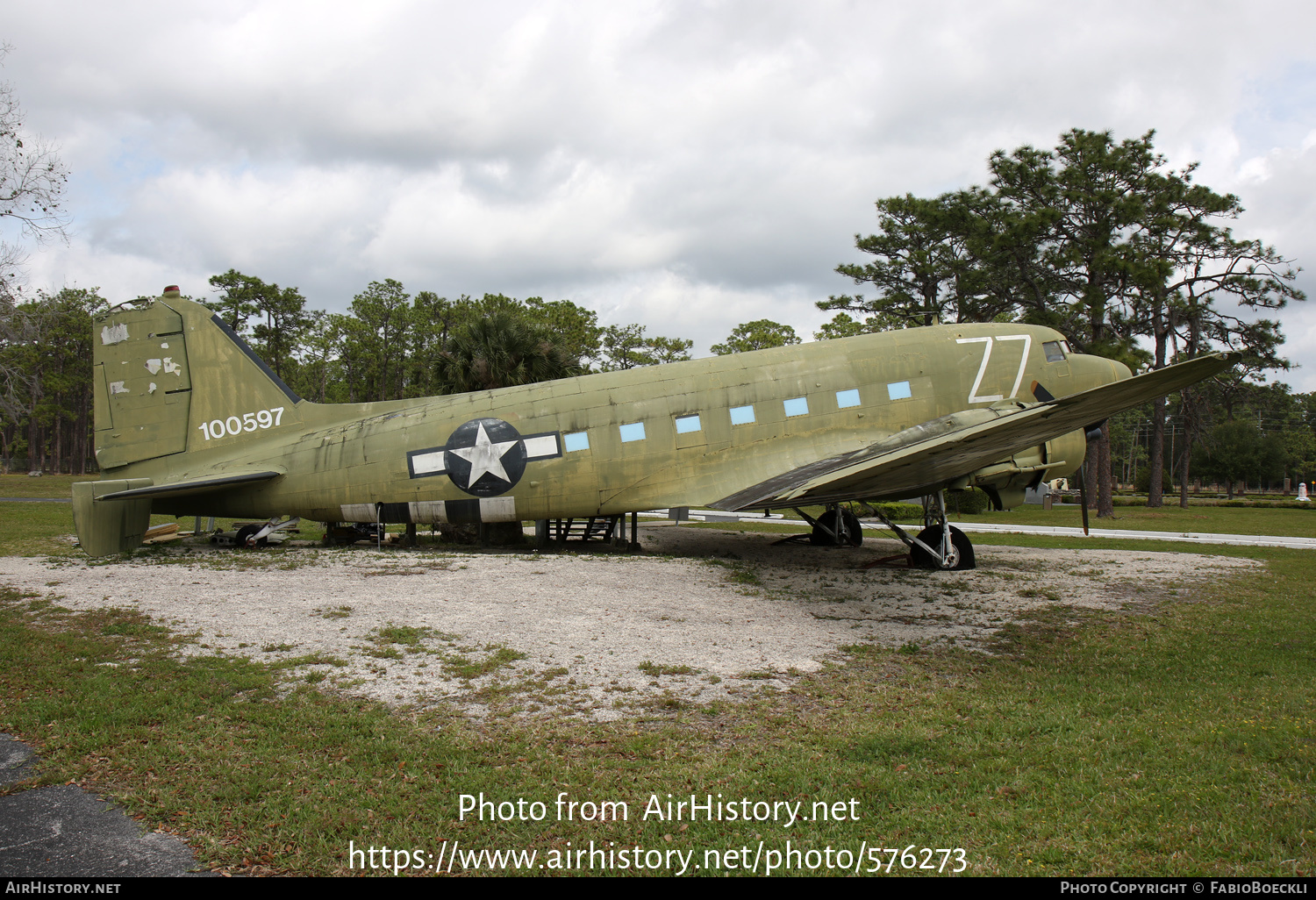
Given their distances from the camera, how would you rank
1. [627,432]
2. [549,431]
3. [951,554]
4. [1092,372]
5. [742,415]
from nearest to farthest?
[951,554] → [742,415] → [627,432] → [549,431] → [1092,372]

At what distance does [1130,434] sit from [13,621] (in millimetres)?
124454

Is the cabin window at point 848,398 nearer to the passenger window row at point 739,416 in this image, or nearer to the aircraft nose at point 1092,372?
the passenger window row at point 739,416

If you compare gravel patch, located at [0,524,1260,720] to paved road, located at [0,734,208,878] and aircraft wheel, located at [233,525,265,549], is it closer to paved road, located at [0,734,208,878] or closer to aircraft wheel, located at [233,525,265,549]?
aircraft wheel, located at [233,525,265,549]

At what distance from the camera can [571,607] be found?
31.8ft

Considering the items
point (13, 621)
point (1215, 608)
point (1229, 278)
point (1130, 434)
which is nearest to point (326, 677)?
point (13, 621)

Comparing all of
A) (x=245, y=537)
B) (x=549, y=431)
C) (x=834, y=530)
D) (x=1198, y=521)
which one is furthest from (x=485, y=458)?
(x=1198, y=521)

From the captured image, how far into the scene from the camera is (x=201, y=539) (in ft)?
54.2

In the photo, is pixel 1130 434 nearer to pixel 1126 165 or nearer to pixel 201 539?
pixel 1126 165

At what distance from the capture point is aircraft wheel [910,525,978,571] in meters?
13.5

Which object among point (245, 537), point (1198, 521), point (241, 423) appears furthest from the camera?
point (1198, 521)

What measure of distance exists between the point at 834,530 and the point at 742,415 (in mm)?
5110

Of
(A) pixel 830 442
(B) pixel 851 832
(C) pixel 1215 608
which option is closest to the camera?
(B) pixel 851 832

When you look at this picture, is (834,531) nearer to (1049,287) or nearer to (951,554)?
(951,554)

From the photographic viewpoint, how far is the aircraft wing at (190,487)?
13617 millimetres
